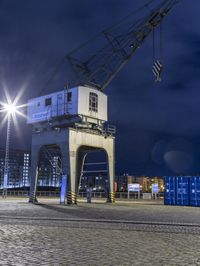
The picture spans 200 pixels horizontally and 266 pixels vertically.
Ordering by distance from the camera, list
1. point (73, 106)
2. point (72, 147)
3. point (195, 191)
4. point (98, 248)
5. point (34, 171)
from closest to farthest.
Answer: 1. point (98, 248)
2. point (72, 147)
3. point (195, 191)
4. point (73, 106)
5. point (34, 171)

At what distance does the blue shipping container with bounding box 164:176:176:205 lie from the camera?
47.3m

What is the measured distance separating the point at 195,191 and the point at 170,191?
140 inches

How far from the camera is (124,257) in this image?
10086mm

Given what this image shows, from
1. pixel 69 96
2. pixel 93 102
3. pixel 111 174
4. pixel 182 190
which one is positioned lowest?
pixel 182 190

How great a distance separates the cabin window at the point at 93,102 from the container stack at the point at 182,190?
12.0m

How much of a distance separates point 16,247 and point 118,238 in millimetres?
4088

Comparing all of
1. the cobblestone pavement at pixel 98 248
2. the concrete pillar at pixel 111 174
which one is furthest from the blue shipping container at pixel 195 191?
the cobblestone pavement at pixel 98 248

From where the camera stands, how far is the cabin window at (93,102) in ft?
153

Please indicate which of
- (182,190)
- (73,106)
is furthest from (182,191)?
(73,106)

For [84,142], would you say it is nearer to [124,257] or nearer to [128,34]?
[128,34]

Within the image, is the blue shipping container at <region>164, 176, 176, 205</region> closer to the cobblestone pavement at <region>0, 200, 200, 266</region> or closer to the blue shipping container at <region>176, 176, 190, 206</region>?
the blue shipping container at <region>176, 176, 190, 206</region>

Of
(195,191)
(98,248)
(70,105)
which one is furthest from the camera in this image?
(70,105)

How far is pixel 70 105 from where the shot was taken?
4603cm

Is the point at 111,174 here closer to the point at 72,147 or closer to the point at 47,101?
the point at 72,147
